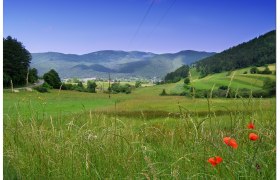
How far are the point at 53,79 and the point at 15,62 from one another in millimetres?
569

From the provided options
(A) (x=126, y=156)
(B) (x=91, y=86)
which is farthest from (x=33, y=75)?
(A) (x=126, y=156)

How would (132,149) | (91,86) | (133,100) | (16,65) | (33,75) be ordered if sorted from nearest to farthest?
(132,149) → (16,65) → (33,75) → (91,86) → (133,100)

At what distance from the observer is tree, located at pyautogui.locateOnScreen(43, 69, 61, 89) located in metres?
3.89

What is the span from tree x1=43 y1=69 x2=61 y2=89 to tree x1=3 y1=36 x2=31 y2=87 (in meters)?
0.36

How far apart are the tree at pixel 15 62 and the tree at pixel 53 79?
36 cm

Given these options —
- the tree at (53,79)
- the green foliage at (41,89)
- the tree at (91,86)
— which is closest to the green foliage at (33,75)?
the green foliage at (41,89)

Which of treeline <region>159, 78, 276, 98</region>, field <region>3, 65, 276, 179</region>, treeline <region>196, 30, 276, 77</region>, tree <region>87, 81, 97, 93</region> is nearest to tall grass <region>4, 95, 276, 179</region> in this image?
field <region>3, 65, 276, 179</region>

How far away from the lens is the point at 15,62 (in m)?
3.47

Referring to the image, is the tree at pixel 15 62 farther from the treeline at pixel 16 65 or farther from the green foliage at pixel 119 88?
the green foliage at pixel 119 88

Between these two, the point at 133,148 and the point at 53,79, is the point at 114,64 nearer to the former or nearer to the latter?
the point at 53,79

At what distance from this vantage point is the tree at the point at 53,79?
12.8 feet

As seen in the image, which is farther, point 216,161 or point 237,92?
point 237,92

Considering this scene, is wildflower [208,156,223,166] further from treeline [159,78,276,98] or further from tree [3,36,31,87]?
tree [3,36,31,87]

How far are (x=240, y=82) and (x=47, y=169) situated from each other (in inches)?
92.1
